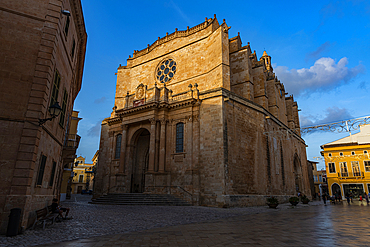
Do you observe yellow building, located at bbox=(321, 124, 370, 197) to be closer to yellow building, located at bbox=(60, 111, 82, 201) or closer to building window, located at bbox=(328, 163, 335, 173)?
building window, located at bbox=(328, 163, 335, 173)

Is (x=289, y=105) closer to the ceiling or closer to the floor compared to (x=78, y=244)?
closer to the ceiling

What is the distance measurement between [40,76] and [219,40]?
16.5 metres

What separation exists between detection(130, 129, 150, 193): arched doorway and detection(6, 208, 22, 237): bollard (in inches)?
649

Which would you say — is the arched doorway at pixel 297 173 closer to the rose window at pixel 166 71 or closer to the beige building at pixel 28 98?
the rose window at pixel 166 71

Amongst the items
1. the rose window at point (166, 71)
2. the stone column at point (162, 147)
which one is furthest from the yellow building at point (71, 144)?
the rose window at point (166, 71)

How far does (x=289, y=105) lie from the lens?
37625mm

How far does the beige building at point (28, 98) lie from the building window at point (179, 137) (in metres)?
11.7

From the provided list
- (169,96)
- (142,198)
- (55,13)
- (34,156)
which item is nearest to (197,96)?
(169,96)

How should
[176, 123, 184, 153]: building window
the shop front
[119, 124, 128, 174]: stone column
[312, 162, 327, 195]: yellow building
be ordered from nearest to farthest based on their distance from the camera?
[176, 123, 184, 153]: building window, [119, 124, 128, 174]: stone column, the shop front, [312, 162, 327, 195]: yellow building

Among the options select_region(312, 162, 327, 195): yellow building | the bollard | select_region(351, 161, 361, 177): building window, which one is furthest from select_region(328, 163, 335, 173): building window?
the bollard

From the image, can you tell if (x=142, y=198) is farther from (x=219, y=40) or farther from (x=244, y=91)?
(x=219, y=40)

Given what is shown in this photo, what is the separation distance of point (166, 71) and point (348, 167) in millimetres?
33056

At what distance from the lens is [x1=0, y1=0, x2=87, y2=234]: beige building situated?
7438 millimetres

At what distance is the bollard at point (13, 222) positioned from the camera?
665 centimetres
